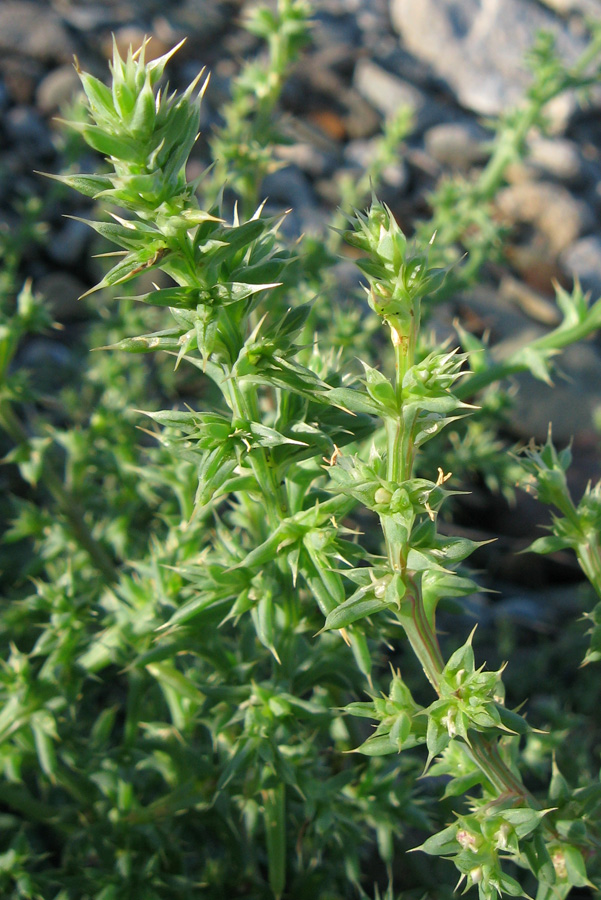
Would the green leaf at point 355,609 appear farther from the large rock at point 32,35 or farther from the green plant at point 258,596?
the large rock at point 32,35

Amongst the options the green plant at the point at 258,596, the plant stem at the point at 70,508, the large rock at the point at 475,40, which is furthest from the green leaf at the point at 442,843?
the large rock at the point at 475,40

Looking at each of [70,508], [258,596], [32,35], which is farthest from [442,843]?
[32,35]

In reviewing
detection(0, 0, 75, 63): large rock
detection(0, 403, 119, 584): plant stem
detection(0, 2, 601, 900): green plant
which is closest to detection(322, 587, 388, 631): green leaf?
detection(0, 2, 601, 900): green plant

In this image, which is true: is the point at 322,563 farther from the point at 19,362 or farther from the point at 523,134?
the point at 19,362

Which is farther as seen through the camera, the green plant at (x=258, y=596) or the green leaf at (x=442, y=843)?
the green leaf at (x=442, y=843)

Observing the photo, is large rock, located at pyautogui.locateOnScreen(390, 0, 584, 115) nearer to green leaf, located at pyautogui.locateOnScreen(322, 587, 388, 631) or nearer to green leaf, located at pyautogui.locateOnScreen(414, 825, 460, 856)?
green leaf, located at pyautogui.locateOnScreen(322, 587, 388, 631)

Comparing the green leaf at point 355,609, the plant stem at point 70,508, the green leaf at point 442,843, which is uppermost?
the green leaf at point 355,609

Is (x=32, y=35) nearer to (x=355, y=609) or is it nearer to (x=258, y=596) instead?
(x=258, y=596)
